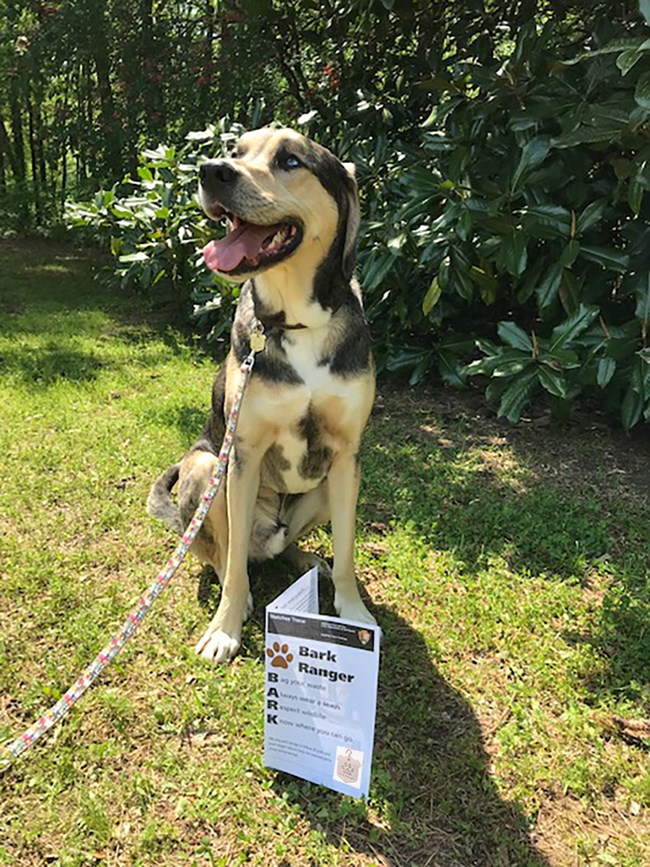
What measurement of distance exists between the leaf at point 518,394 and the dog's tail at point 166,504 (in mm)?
2228

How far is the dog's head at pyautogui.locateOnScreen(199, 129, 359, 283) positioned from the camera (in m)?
2.27

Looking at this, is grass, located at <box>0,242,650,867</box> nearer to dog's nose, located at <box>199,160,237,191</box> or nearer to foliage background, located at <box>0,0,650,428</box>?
foliage background, located at <box>0,0,650,428</box>

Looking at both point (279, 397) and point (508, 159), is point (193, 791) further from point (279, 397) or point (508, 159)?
point (508, 159)

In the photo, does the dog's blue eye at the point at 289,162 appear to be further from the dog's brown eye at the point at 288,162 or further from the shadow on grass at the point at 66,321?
the shadow on grass at the point at 66,321

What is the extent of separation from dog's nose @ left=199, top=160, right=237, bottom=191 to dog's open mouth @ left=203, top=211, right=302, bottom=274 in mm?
99

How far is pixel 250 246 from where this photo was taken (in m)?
2.37

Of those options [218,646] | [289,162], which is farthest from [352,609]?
[289,162]

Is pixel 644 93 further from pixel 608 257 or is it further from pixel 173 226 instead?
pixel 173 226

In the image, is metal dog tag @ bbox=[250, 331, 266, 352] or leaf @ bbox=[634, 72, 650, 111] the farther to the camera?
leaf @ bbox=[634, 72, 650, 111]

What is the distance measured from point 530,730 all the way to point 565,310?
9.79 ft

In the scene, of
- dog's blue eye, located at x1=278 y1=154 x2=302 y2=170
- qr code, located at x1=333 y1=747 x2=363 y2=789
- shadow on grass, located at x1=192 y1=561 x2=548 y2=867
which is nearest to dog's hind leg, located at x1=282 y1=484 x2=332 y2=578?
shadow on grass, located at x1=192 y1=561 x2=548 y2=867

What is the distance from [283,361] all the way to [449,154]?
3.34m

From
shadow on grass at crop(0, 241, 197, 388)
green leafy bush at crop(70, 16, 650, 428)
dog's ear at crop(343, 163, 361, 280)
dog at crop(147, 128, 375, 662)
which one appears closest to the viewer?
dog at crop(147, 128, 375, 662)

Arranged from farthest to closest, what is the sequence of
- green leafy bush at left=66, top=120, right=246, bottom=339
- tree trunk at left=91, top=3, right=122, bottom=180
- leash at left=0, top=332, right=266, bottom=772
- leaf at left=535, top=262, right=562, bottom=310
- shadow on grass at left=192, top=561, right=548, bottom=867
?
tree trunk at left=91, top=3, right=122, bottom=180
green leafy bush at left=66, top=120, right=246, bottom=339
leaf at left=535, top=262, right=562, bottom=310
shadow on grass at left=192, top=561, right=548, bottom=867
leash at left=0, top=332, right=266, bottom=772
